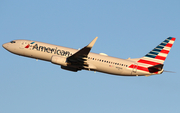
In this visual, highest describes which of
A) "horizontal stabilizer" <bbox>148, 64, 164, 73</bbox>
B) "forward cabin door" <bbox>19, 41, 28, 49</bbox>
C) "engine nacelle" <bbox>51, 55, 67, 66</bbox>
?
"forward cabin door" <bbox>19, 41, 28, 49</bbox>

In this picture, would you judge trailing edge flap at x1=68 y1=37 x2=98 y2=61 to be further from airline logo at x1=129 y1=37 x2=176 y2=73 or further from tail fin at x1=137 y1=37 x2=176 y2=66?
tail fin at x1=137 y1=37 x2=176 y2=66

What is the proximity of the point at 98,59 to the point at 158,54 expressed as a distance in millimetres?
12981

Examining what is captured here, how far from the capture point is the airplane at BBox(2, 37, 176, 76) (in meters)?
51.8

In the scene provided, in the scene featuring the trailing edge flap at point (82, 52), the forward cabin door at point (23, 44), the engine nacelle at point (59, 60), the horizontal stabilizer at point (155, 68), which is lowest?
the horizontal stabilizer at point (155, 68)

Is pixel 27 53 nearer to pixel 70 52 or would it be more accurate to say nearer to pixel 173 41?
pixel 70 52

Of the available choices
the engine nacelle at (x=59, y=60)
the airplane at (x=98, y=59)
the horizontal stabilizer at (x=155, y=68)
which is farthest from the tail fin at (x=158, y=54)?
the engine nacelle at (x=59, y=60)

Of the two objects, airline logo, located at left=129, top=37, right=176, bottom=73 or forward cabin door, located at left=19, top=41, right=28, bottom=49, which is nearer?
airline logo, located at left=129, top=37, right=176, bottom=73

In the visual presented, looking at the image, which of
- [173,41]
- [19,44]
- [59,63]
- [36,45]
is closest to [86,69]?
[59,63]

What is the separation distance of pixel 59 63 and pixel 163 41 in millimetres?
23211

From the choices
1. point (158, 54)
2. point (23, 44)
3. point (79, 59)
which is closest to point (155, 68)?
point (158, 54)

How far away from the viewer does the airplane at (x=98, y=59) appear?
170 feet

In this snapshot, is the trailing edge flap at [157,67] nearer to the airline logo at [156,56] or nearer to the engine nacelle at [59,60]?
the airline logo at [156,56]

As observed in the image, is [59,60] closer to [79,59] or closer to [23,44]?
[79,59]

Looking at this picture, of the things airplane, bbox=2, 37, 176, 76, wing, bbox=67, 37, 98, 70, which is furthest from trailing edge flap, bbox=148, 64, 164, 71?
wing, bbox=67, 37, 98, 70
